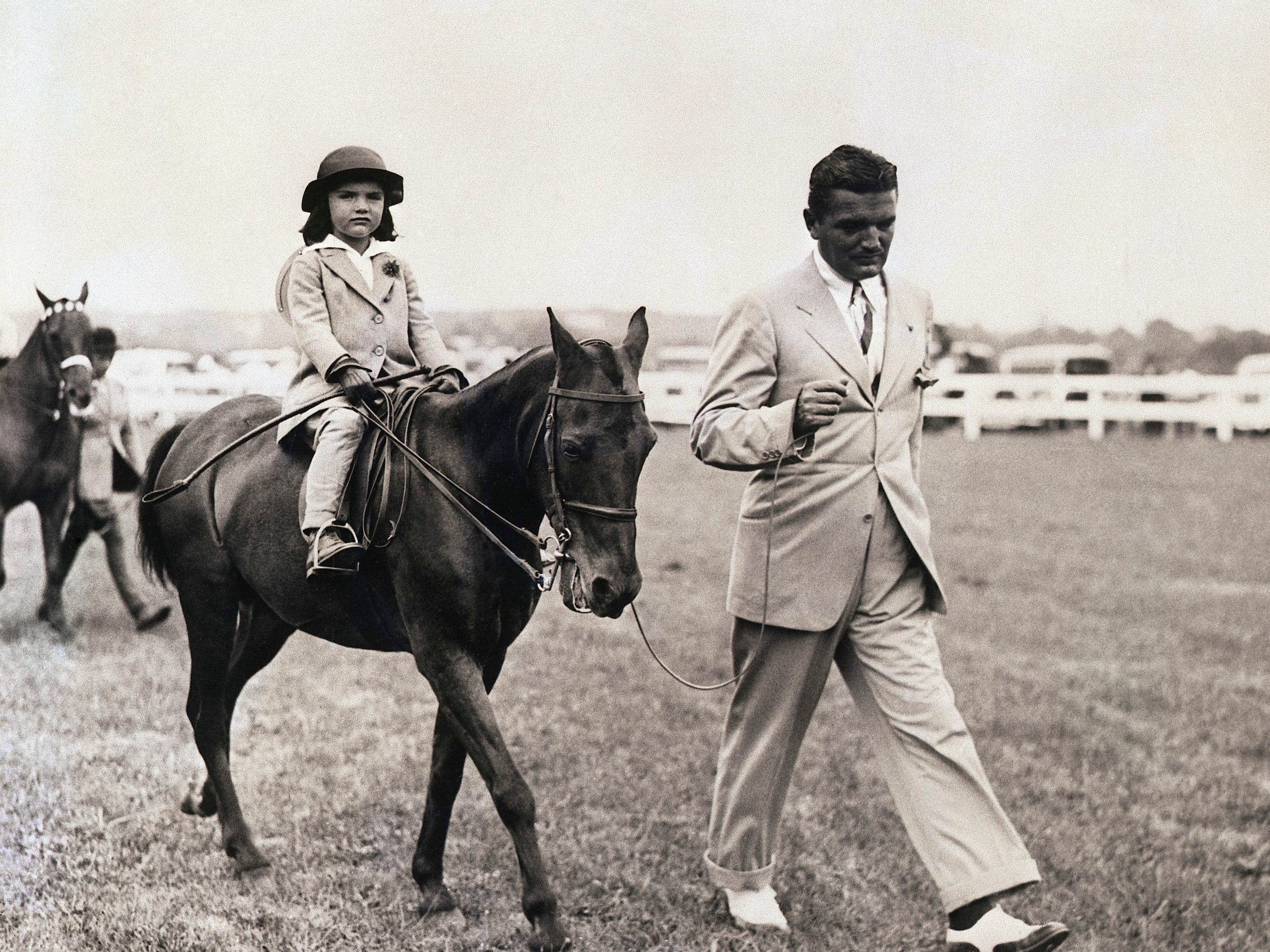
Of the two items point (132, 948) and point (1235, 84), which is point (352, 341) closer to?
point (132, 948)

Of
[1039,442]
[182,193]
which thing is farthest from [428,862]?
[1039,442]

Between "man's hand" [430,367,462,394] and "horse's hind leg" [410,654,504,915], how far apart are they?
88cm

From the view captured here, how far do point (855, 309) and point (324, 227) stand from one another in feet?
5.69

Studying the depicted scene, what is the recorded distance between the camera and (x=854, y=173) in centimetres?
336

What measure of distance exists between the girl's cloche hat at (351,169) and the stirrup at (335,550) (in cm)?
107

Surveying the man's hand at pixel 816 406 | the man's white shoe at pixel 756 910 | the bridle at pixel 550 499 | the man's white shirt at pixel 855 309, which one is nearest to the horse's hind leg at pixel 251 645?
the bridle at pixel 550 499

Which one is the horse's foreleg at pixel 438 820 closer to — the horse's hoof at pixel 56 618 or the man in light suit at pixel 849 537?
the man in light suit at pixel 849 537

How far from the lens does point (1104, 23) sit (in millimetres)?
6055

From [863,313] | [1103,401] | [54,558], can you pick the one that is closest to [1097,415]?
Answer: [1103,401]

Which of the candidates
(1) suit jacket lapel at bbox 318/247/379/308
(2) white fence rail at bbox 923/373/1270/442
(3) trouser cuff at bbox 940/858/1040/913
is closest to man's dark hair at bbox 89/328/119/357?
(1) suit jacket lapel at bbox 318/247/379/308

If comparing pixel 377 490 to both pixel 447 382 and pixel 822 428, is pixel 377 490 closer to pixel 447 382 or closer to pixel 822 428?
pixel 447 382

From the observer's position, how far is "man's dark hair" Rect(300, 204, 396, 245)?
379cm

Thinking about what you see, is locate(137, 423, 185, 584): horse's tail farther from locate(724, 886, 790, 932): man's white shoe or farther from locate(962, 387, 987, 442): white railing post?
locate(962, 387, 987, 442): white railing post

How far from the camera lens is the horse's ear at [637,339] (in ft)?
10.5
